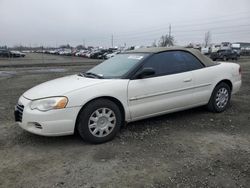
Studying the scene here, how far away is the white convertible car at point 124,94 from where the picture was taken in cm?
448

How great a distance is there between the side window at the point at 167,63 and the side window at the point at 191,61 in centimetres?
9

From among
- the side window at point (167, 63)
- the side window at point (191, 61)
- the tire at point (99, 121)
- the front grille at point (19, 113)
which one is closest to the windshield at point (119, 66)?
the side window at point (167, 63)

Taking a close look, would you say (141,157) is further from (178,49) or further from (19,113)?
(178,49)

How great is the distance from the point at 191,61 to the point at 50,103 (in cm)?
289

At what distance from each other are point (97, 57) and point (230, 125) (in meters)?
44.5

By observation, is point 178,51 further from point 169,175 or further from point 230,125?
point 169,175

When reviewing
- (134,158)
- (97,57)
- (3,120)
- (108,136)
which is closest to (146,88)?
(108,136)

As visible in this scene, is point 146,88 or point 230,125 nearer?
point 146,88

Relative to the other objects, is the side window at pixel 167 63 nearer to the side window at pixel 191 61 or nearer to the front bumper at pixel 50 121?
the side window at pixel 191 61

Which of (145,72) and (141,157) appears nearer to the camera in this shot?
(141,157)

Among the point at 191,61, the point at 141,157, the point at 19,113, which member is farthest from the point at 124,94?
the point at 191,61

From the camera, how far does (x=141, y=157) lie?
4129 mm

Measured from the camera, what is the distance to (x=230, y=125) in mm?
5508

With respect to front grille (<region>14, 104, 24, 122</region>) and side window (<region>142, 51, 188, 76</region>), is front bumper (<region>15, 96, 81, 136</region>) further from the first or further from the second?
side window (<region>142, 51, 188, 76</region>)
